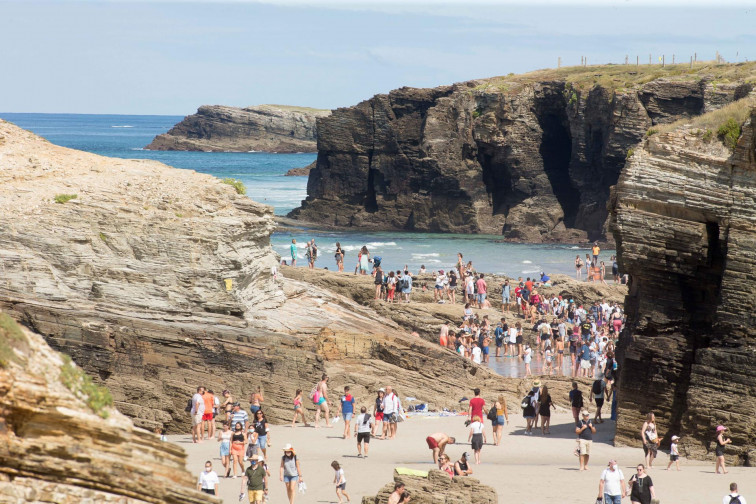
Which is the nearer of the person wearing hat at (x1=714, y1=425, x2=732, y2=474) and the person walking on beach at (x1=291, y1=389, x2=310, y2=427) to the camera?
the person wearing hat at (x1=714, y1=425, x2=732, y2=474)

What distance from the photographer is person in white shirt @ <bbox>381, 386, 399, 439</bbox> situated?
21.1 meters

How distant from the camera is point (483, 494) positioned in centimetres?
1544

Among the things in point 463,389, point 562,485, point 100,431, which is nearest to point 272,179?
point 463,389

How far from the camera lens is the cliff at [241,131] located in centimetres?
17825

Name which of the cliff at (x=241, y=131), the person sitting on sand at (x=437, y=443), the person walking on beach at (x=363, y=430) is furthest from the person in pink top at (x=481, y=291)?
the cliff at (x=241, y=131)

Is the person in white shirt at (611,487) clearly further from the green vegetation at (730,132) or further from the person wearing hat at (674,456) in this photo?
the green vegetation at (730,132)

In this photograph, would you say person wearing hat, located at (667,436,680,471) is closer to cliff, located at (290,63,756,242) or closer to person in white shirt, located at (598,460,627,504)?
person in white shirt, located at (598,460,627,504)

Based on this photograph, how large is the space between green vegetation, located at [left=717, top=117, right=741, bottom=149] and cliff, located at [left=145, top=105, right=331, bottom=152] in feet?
526

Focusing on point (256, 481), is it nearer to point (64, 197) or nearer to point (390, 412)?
point (390, 412)

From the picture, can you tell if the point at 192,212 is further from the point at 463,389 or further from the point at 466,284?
the point at 466,284

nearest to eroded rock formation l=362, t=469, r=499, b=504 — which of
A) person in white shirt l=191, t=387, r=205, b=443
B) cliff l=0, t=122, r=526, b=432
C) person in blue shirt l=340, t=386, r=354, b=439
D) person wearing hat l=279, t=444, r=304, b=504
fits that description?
person wearing hat l=279, t=444, r=304, b=504

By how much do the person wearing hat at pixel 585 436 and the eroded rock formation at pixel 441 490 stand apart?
3.40 m

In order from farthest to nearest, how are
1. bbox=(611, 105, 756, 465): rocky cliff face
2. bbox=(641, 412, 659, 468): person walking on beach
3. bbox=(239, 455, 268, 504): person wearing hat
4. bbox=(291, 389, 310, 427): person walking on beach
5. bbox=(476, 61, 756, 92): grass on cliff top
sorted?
bbox=(476, 61, 756, 92): grass on cliff top < bbox=(291, 389, 310, 427): person walking on beach < bbox=(611, 105, 756, 465): rocky cliff face < bbox=(641, 412, 659, 468): person walking on beach < bbox=(239, 455, 268, 504): person wearing hat

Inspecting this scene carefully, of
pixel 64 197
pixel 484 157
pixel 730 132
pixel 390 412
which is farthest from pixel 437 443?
pixel 484 157
